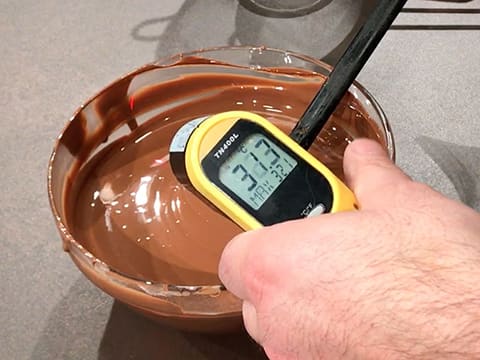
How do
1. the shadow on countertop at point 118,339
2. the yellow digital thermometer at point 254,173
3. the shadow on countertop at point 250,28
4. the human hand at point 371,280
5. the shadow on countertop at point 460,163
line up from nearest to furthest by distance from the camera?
the human hand at point 371,280, the yellow digital thermometer at point 254,173, the shadow on countertop at point 118,339, the shadow on countertop at point 460,163, the shadow on countertop at point 250,28

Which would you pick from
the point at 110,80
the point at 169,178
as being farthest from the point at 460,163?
the point at 110,80

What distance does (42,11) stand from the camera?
1073 millimetres

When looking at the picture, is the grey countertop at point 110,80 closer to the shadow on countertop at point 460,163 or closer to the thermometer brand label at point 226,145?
the shadow on countertop at point 460,163

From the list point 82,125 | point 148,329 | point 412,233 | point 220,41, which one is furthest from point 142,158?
point 412,233

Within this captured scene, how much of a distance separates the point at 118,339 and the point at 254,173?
25cm

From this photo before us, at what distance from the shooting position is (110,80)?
97 centimetres

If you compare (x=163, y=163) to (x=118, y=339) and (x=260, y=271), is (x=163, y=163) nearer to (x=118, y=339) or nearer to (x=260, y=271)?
(x=118, y=339)

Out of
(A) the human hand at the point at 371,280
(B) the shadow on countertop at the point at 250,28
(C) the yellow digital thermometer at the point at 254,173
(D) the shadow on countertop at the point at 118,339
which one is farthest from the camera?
(B) the shadow on countertop at the point at 250,28

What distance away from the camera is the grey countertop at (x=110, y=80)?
0.73m

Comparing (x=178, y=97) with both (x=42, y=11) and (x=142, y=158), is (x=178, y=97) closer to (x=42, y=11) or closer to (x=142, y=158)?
(x=142, y=158)

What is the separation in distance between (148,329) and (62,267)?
0.12 metres

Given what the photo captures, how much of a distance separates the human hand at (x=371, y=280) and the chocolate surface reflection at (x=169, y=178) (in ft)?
0.67

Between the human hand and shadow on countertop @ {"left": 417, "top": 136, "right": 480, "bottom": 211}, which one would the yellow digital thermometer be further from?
shadow on countertop @ {"left": 417, "top": 136, "right": 480, "bottom": 211}

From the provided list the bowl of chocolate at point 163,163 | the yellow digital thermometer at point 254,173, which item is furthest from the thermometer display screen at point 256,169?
the bowl of chocolate at point 163,163
